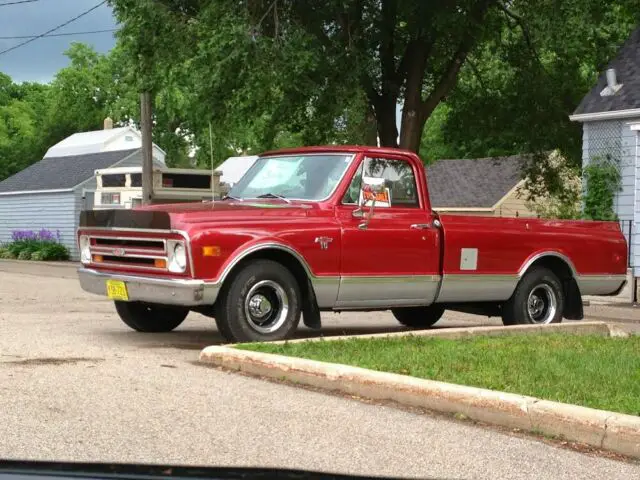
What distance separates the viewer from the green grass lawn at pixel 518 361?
6.85 metres

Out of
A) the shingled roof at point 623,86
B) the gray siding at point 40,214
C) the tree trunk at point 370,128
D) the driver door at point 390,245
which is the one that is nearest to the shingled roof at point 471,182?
the gray siding at point 40,214

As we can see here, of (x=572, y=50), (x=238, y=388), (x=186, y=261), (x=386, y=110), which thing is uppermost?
(x=572, y=50)

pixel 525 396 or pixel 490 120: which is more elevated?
pixel 490 120

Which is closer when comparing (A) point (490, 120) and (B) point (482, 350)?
(B) point (482, 350)

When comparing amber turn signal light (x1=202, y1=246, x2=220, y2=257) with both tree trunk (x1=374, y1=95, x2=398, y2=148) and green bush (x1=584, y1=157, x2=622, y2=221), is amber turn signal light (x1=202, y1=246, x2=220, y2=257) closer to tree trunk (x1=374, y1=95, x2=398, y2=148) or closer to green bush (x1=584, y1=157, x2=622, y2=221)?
green bush (x1=584, y1=157, x2=622, y2=221)

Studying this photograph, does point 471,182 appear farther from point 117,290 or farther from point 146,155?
point 117,290

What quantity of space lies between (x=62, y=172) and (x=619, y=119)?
85.7 feet

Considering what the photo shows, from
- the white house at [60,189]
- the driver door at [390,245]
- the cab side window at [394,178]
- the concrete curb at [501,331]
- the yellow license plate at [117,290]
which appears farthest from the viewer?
the white house at [60,189]

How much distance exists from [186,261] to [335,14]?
16063 millimetres

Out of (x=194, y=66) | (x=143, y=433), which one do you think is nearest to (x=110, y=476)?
(x=143, y=433)

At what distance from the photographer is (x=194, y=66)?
76.4 feet

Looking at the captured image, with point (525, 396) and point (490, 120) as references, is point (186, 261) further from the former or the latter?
point (490, 120)

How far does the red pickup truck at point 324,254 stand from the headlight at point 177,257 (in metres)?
0.01

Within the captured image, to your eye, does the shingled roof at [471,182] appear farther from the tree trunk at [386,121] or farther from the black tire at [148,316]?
the black tire at [148,316]
